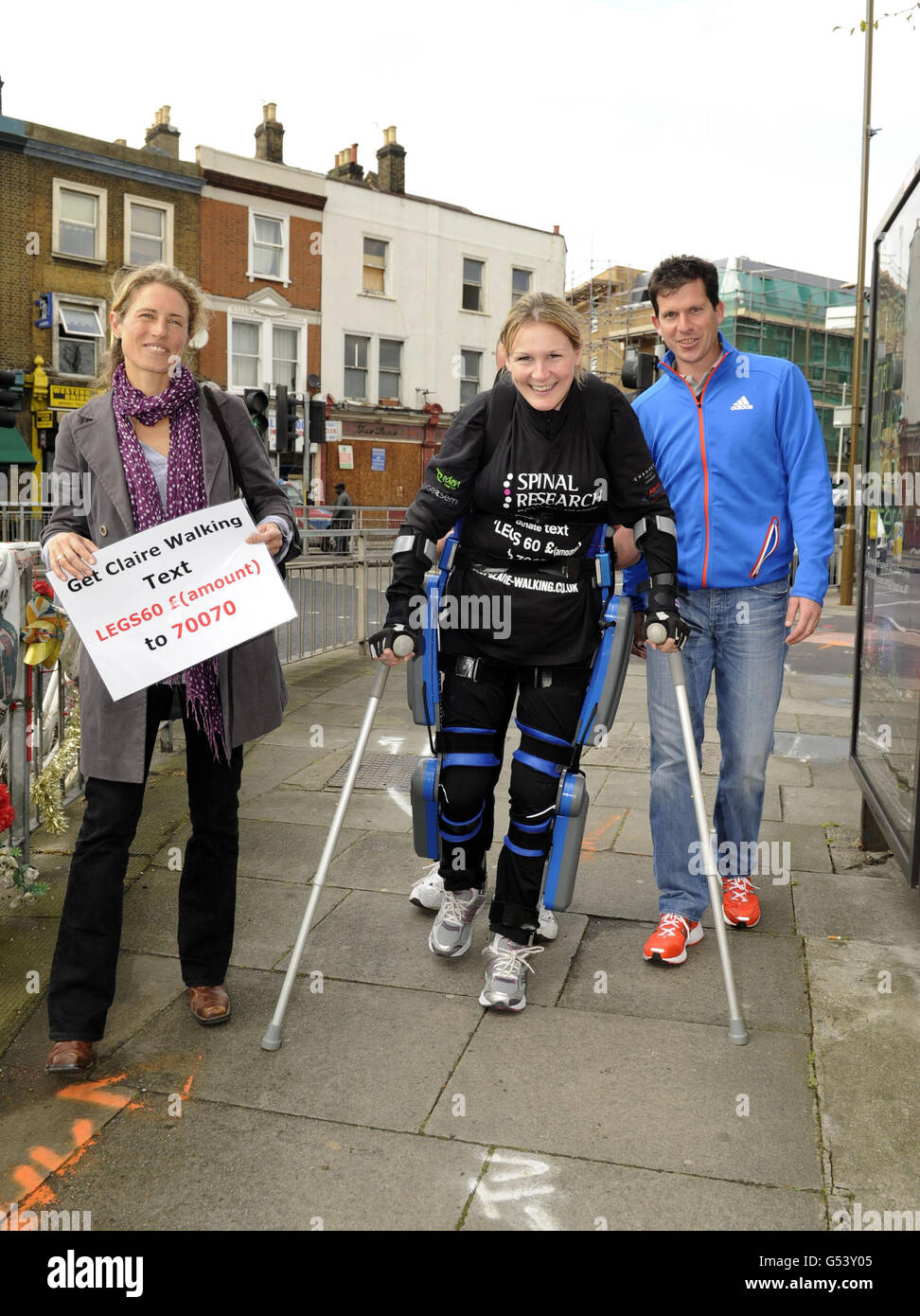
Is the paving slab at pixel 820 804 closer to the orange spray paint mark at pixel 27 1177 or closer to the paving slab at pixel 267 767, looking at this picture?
the paving slab at pixel 267 767

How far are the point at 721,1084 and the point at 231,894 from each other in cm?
144

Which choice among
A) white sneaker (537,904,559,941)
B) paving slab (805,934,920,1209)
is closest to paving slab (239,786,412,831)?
white sneaker (537,904,559,941)

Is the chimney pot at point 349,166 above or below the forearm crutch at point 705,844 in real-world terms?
above

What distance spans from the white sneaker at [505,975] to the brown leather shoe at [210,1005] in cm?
72

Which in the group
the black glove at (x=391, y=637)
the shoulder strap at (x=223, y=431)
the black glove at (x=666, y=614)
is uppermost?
the shoulder strap at (x=223, y=431)

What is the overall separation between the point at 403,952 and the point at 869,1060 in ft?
4.75

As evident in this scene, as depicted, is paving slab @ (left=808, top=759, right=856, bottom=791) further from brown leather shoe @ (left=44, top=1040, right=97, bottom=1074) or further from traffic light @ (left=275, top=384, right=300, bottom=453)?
traffic light @ (left=275, top=384, right=300, bottom=453)

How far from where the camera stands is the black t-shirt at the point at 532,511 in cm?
333

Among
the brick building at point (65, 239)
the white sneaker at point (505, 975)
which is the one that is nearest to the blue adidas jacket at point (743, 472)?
the white sneaker at point (505, 975)

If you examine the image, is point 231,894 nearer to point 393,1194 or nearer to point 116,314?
point 393,1194

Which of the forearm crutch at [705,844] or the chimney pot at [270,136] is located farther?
the chimney pot at [270,136]

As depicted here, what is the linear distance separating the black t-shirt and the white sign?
0.45 metres

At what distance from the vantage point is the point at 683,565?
372 cm
